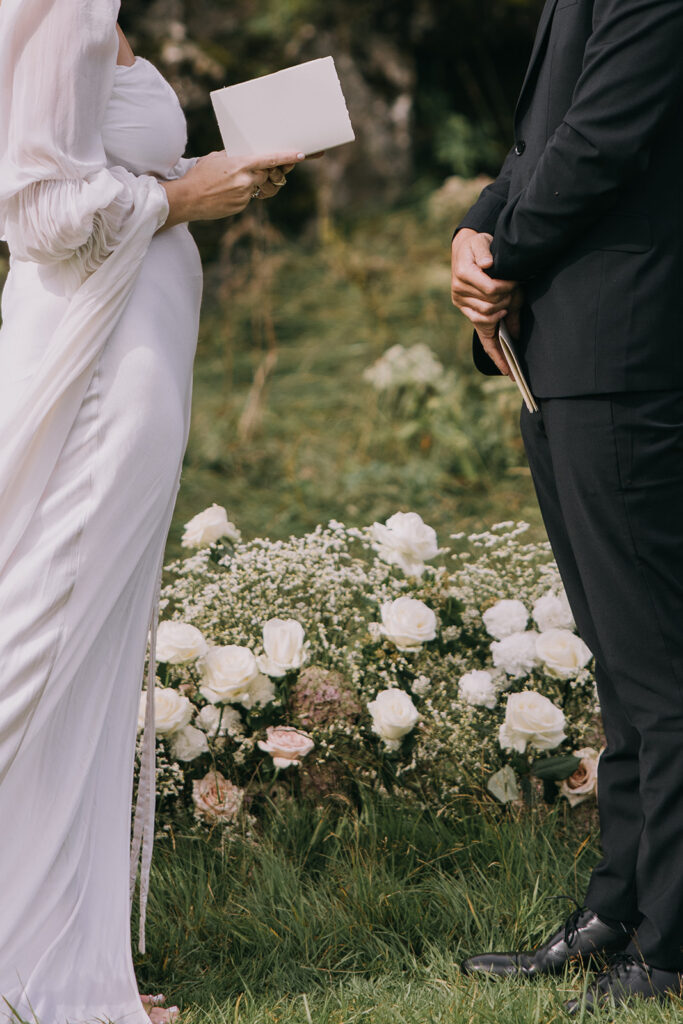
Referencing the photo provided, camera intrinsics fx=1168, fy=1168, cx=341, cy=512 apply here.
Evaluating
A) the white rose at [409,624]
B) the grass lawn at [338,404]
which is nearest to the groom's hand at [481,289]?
the white rose at [409,624]

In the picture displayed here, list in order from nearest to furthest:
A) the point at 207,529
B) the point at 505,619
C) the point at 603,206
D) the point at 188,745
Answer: the point at 603,206
the point at 188,745
the point at 505,619
the point at 207,529

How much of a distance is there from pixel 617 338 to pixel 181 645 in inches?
55.7

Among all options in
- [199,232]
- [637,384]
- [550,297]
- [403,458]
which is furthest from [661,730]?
[199,232]

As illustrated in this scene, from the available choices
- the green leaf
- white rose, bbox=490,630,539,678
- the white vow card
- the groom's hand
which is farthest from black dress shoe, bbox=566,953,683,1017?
the white vow card

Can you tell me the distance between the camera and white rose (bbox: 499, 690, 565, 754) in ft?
9.09

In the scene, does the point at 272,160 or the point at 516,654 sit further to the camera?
the point at 516,654

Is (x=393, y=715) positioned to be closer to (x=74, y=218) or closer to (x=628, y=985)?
(x=628, y=985)

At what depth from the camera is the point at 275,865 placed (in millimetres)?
2670

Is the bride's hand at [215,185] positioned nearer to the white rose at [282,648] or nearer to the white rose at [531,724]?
the white rose at [282,648]

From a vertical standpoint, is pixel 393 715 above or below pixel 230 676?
below

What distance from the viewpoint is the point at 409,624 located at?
291cm

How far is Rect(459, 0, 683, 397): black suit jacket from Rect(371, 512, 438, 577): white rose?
3.20 feet

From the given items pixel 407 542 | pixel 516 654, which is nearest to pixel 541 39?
pixel 407 542

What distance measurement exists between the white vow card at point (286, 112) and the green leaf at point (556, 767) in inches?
60.2
